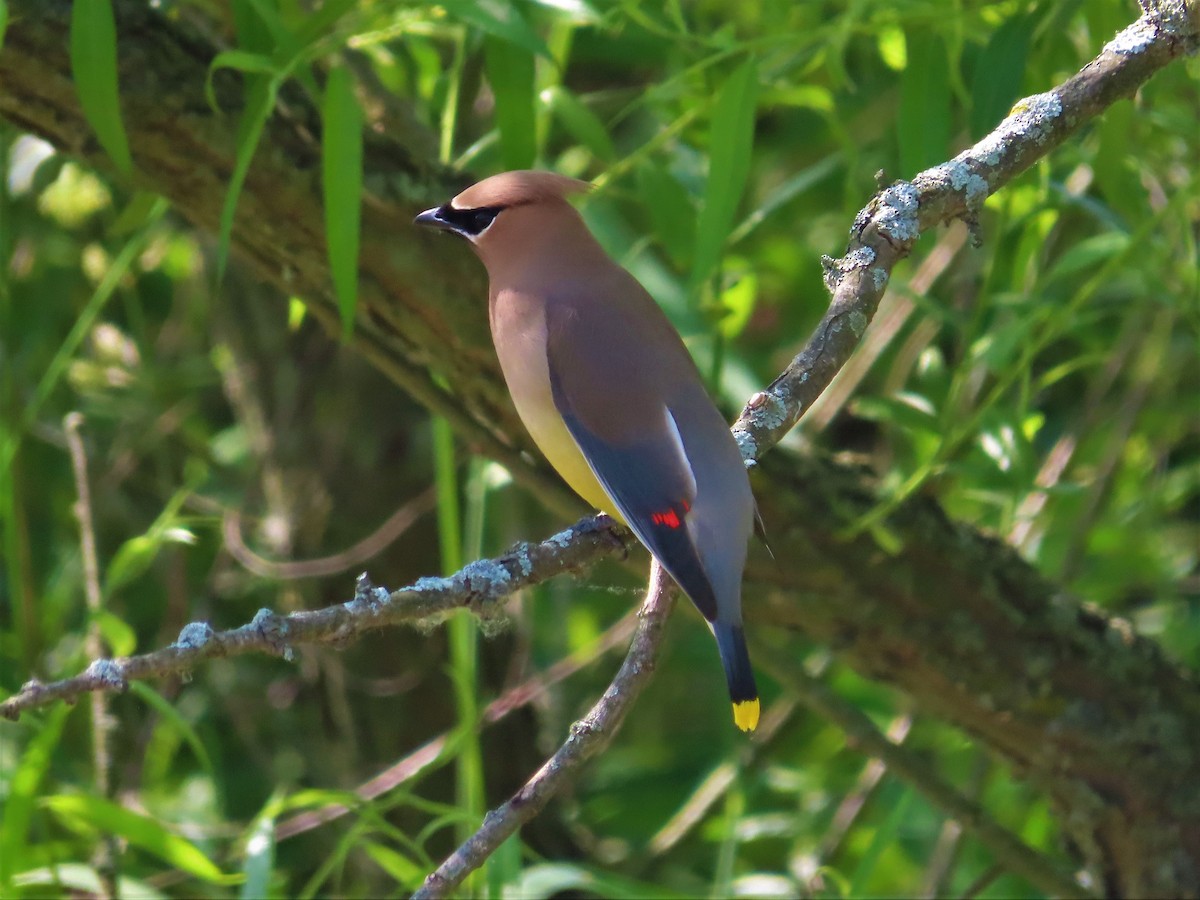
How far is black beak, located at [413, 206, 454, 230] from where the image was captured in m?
2.41

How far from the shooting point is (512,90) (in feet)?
7.33

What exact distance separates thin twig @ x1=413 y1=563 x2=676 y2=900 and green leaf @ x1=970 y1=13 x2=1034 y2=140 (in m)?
0.94

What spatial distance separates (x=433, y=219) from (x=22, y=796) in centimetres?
108

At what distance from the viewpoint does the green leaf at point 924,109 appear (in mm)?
2232

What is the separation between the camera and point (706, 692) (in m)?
4.01

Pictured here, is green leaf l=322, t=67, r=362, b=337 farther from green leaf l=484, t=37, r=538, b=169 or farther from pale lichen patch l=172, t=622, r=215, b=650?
pale lichen patch l=172, t=622, r=215, b=650

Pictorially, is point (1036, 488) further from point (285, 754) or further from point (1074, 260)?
point (285, 754)

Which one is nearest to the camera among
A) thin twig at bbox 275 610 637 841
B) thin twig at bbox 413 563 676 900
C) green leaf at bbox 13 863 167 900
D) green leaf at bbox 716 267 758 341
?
thin twig at bbox 413 563 676 900

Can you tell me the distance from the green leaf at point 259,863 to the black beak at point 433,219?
966 mm

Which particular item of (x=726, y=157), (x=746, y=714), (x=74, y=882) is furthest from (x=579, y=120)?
(x=74, y=882)

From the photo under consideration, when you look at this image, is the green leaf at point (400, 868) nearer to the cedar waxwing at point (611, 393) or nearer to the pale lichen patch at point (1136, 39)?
the cedar waxwing at point (611, 393)

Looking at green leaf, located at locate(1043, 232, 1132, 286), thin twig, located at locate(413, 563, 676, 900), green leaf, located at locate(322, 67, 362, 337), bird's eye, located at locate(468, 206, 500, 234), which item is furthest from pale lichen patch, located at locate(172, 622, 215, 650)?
green leaf, located at locate(1043, 232, 1132, 286)

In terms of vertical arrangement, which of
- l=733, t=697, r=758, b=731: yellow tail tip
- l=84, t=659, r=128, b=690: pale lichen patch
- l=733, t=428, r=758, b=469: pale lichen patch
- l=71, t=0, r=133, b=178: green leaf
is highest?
l=71, t=0, r=133, b=178: green leaf

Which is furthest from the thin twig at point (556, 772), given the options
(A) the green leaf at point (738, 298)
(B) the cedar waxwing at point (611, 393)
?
(A) the green leaf at point (738, 298)
